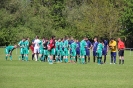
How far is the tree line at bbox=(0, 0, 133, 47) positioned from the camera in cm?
8306

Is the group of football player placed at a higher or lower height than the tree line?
lower

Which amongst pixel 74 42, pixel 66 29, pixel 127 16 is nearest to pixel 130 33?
pixel 127 16

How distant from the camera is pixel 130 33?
278 feet

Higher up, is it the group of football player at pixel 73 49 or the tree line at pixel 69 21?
the tree line at pixel 69 21

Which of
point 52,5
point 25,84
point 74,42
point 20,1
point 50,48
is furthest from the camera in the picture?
point 52,5

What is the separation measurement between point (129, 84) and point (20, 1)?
240ft

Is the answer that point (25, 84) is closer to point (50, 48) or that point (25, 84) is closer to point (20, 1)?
point (50, 48)

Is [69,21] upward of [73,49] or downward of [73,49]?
upward

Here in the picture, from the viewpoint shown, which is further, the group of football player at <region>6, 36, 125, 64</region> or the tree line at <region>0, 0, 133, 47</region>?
the tree line at <region>0, 0, 133, 47</region>

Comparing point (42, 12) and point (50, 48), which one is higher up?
point (42, 12)

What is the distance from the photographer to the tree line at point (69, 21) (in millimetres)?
83062

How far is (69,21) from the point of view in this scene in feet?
309

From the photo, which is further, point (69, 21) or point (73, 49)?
point (69, 21)

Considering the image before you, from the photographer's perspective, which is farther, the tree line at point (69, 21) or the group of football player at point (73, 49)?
the tree line at point (69, 21)
